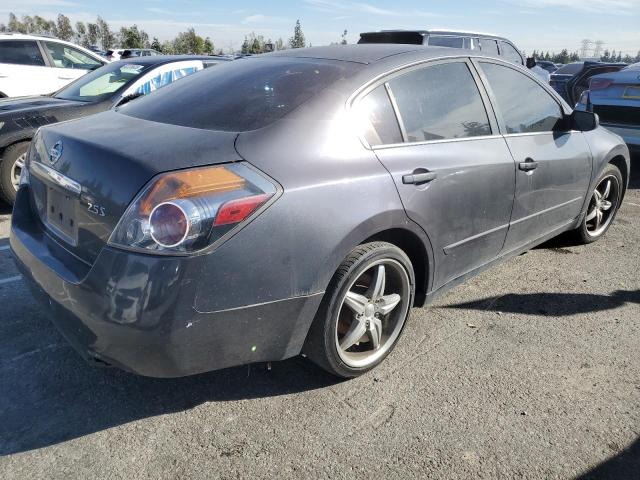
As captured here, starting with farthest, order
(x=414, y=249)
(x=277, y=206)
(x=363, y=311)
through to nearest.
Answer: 1. (x=414, y=249)
2. (x=363, y=311)
3. (x=277, y=206)

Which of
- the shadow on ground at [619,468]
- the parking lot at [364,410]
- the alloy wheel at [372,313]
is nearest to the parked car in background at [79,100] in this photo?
the parking lot at [364,410]

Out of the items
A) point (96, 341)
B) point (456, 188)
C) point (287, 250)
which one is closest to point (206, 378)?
point (96, 341)

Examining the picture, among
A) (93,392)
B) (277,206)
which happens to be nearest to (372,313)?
(277,206)

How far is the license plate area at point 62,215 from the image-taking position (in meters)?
2.36

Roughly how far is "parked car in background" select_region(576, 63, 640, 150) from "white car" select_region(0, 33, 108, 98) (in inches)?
302

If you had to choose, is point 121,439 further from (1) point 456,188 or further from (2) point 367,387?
(1) point 456,188

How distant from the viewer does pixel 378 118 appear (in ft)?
9.01

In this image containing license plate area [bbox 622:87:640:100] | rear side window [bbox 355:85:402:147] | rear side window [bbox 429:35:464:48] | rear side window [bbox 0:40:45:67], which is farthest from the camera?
rear side window [bbox 429:35:464:48]

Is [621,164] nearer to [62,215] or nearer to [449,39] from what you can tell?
[62,215]

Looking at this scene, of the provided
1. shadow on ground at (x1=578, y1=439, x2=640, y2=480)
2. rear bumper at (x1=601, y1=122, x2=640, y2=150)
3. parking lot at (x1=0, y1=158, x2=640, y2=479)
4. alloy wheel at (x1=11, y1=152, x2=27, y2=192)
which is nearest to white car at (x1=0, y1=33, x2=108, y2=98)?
alloy wheel at (x1=11, y1=152, x2=27, y2=192)

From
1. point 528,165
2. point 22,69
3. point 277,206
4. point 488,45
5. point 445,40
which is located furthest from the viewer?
point 488,45

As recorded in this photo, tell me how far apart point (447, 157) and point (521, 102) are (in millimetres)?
1098

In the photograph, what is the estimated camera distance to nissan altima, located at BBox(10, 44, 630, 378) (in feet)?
6.82

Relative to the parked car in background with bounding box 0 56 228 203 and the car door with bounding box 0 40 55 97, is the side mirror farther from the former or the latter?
the car door with bounding box 0 40 55 97
